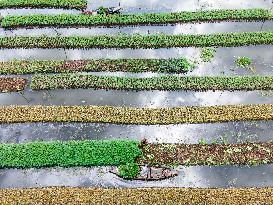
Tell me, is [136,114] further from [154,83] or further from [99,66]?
[99,66]

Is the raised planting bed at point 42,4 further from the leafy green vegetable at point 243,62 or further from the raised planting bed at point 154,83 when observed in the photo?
the leafy green vegetable at point 243,62

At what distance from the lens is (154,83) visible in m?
24.2

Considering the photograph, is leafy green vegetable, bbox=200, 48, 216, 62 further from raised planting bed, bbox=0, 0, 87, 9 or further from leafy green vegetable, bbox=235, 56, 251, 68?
raised planting bed, bbox=0, 0, 87, 9

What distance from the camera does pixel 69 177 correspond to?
788 inches

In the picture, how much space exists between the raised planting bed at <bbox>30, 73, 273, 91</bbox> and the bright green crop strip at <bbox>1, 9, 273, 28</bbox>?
542 cm

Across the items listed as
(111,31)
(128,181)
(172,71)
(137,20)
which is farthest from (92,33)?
(128,181)

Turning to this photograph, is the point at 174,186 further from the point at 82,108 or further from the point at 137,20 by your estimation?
the point at 137,20

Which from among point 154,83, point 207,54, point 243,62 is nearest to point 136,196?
point 154,83

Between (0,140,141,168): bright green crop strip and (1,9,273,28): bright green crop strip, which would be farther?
(1,9,273,28): bright green crop strip

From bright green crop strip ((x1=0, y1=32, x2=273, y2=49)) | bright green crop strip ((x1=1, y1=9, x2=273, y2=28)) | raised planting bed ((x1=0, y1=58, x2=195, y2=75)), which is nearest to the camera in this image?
raised planting bed ((x1=0, y1=58, x2=195, y2=75))

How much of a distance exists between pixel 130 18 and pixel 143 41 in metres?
2.56

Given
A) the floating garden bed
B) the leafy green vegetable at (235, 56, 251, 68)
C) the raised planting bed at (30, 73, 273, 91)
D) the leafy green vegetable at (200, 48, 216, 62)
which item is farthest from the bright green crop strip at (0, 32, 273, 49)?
the floating garden bed

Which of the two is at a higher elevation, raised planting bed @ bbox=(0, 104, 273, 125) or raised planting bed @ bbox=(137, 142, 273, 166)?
raised planting bed @ bbox=(0, 104, 273, 125)

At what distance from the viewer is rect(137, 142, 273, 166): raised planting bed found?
20406mm
